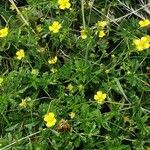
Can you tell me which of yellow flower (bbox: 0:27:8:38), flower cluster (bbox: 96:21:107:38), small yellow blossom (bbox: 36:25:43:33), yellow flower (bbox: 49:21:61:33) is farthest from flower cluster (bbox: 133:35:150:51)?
yellow flower (bbox: 0:27:8:38)

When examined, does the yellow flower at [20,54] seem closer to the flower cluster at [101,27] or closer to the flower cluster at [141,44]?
the flower cluster at [101,27]

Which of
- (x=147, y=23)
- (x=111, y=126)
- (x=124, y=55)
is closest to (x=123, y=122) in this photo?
(x=111, y=126)

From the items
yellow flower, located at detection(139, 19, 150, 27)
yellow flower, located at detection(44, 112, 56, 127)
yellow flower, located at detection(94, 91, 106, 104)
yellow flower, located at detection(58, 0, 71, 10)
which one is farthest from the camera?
yellow flower, located at detection(58, 0, 71, 10)

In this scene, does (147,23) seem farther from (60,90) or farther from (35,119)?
(35,119)

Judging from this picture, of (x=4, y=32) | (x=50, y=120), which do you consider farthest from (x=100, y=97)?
(x=4, y=32)

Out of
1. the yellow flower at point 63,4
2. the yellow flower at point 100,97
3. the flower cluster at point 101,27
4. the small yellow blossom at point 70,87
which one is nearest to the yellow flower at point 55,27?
the yellow flower at point 63,4

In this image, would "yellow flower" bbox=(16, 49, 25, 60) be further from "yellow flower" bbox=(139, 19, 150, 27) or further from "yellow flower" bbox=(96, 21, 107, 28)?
"yellow flower" bbox=(139, 19, 150, 27)

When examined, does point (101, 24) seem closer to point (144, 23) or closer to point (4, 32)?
point (144, 23)

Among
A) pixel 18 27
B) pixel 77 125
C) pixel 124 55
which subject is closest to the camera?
pixel 77 125
